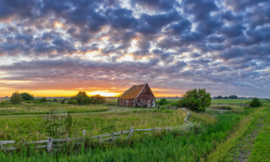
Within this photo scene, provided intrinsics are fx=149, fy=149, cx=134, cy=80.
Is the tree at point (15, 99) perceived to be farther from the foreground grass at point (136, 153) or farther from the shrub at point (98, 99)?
the foreground grass at point (136, 153)

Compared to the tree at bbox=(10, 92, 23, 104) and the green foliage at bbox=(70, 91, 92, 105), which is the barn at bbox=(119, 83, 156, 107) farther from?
the tree at bbox=(10, 92, 23, 104)

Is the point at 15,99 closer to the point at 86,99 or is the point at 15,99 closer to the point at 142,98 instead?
the point at 86,99

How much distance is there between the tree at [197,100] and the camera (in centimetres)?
3544

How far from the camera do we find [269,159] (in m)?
7.26

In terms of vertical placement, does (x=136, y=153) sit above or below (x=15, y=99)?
below

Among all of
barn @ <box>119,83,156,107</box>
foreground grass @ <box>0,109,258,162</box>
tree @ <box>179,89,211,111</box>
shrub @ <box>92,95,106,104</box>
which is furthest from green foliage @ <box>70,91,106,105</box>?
foreground grass @ <box>0,109,258,162</box>

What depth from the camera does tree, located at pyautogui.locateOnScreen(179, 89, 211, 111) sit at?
116 feet

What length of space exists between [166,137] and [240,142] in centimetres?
503

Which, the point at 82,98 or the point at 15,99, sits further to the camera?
the point at 82,98

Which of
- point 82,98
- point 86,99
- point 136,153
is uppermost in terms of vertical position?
point 82,98

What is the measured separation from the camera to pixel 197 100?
116 ft

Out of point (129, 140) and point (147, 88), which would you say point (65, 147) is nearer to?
point (129, 140)

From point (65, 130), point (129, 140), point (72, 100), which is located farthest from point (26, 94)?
point (129, 140)

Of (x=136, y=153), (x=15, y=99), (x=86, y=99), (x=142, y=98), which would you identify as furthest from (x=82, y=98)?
(x=136, y=153)
